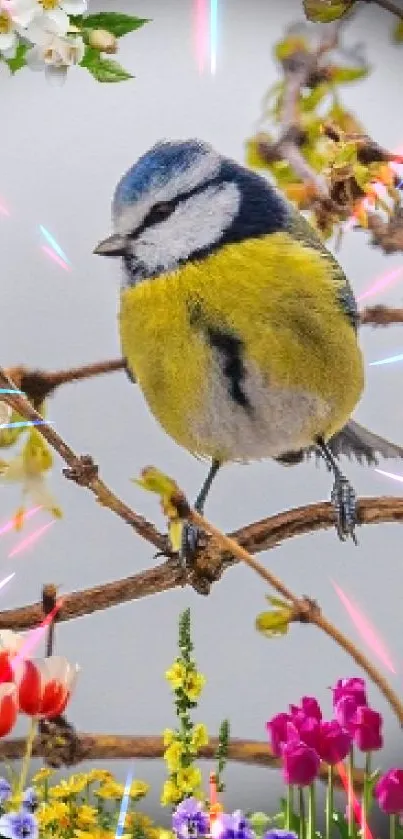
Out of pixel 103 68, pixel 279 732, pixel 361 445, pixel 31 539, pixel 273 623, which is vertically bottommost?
pixel 279 732

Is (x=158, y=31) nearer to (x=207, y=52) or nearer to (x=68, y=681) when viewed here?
(x=207, y=52)

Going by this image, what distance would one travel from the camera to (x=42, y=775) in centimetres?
123

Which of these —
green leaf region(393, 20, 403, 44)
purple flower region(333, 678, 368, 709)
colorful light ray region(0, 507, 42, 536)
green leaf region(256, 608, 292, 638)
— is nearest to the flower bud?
green leaf region(393, 20, 403, 44)

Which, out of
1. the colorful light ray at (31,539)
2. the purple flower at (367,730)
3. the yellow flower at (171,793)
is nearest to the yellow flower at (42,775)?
the yellow flower at (171,793)

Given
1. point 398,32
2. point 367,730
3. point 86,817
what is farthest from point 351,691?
point 398,32

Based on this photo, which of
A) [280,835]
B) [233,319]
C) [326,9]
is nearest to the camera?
[280,835]

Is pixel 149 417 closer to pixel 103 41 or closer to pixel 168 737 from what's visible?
pixel 168 737

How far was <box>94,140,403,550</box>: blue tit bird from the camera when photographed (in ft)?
3.93

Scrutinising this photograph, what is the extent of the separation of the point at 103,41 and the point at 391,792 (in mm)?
999

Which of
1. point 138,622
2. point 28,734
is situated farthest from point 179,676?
point 28,734

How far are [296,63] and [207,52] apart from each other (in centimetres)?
12

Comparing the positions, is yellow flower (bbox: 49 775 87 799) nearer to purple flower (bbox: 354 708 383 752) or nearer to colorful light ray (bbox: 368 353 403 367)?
purple flower (bbox: 354 708 383 752)

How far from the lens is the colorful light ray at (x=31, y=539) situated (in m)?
1.27

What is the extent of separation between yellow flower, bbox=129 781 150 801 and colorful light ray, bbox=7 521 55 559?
12.7 inches
